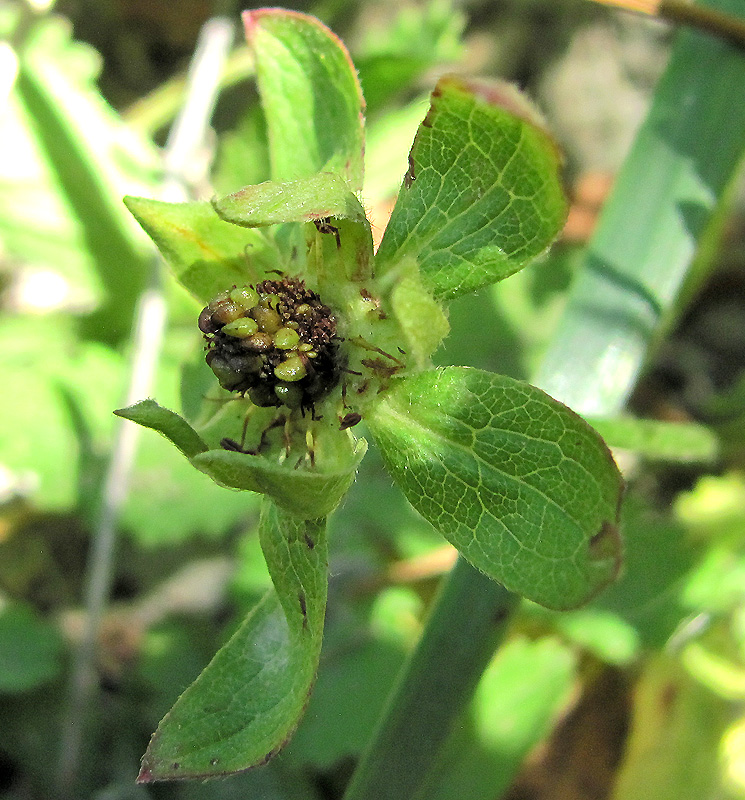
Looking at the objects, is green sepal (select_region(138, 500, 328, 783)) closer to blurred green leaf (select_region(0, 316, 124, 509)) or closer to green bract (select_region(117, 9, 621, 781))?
green bract (select_region(117, 9, 621, 781))

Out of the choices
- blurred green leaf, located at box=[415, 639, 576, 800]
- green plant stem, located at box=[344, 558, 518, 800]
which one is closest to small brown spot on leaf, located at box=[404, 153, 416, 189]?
green plant stem, located at box=[344, 558, 518, 800]

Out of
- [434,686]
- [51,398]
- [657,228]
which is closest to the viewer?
[434,686]

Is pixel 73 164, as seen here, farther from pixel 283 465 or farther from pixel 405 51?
pixel 283 465

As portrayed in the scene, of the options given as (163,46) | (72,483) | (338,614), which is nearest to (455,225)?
(338,614)

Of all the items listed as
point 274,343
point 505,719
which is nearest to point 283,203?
point 274,343

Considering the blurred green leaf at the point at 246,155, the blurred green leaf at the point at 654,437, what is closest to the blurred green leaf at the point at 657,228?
the blurred green leaf at the point at 654,437

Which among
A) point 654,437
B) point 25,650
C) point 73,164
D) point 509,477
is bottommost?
point 25,650

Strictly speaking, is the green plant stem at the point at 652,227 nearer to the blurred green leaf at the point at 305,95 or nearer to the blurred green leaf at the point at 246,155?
the blurred green leaf at the point at 305,95
